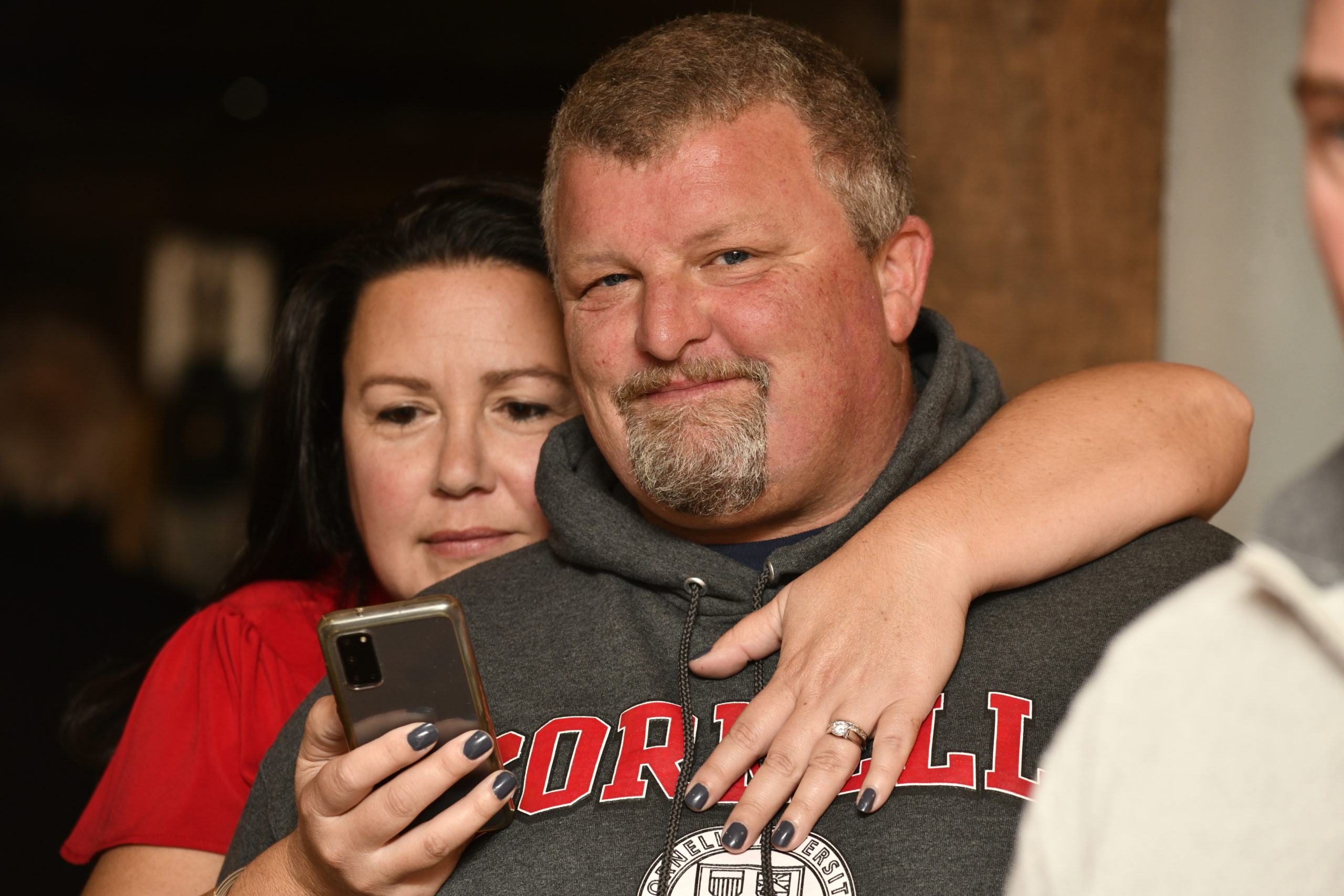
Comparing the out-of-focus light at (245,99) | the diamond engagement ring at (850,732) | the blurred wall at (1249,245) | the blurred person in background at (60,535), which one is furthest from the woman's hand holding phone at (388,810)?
the out-of-focus light at (245,99)

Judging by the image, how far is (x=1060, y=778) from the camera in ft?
1.73

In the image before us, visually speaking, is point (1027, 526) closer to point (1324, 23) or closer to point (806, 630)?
point (806, 630)

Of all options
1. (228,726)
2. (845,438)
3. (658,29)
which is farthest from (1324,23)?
(228,726)

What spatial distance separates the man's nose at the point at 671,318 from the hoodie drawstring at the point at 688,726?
26 cm

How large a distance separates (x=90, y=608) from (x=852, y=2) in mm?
3670

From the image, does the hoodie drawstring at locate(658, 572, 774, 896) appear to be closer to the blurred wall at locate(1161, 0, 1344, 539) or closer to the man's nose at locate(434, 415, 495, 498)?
the man's nose at locate(434, 415, 495, 498)

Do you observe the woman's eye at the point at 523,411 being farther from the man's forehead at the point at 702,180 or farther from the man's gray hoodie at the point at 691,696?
the man's forehead at the point at 702,180

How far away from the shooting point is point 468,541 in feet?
5.55

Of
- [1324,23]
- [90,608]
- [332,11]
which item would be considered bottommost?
[90,608]

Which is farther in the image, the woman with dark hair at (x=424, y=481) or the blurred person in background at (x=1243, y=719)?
the woman with dark hair at (x=424, y=481)

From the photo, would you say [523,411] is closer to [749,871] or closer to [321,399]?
[321,399]

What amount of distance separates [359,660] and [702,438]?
45cm

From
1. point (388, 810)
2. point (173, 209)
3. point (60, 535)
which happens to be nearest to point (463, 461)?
point (388, 810)

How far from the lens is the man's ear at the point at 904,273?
1480mm
